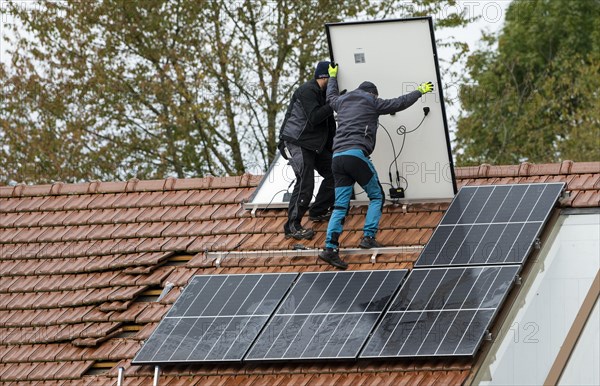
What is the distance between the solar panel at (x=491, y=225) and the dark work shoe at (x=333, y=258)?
0.87 m

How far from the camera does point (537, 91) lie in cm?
3919

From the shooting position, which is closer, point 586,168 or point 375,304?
point 375,304

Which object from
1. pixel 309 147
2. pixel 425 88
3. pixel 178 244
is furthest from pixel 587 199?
pixel 178 244

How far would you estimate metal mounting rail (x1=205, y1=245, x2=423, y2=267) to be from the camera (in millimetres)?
16875

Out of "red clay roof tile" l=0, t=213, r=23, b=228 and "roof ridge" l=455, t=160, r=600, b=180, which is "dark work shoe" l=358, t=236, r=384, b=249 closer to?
"roof ridge" l=455, t=160, r=600, b=180

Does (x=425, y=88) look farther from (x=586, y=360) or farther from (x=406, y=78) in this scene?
(x=586, y=360)

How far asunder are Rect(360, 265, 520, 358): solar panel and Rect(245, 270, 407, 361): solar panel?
17 centimetres

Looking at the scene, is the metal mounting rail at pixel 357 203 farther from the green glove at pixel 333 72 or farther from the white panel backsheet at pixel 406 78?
the green glove at pixel 333 72

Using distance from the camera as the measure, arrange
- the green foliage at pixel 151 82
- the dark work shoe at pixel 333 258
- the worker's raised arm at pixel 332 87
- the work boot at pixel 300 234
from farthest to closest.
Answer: the green foliage at pixel 151 82
the work boot at pixel 300 234
the worker's raised arm at pixel 332 87
the dark work shoe at pixel 333 258

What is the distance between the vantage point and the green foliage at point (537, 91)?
36.5 meters

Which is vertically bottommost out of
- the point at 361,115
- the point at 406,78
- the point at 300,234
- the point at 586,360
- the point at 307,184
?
the point at 586,360

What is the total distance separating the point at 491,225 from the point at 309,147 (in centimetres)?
235

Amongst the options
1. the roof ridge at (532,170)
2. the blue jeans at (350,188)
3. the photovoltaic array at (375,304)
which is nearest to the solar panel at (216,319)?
the photovoltaic array at (375,304)

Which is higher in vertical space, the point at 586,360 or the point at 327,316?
the point at 327,316
